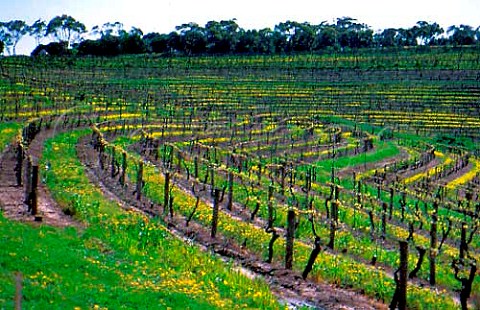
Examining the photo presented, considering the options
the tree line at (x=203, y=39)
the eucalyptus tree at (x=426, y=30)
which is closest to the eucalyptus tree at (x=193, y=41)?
the tree line at (x=203, y=39)

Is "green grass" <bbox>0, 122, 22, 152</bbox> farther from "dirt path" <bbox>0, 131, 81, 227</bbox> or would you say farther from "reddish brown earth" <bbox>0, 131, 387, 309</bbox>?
"dirt path" <bbox>0, 131, 81, 227</bbox>

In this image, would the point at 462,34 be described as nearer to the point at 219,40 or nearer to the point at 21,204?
the point at 219,40

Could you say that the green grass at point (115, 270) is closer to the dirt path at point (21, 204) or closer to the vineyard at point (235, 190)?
the vineyard at point (235, 190)

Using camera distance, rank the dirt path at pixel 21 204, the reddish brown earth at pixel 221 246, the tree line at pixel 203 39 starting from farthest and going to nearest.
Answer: the tree line at pixel 203 39 → the dirt path at pixel 21 204 → the reddish brown earth at pixel 221 246

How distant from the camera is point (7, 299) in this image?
659 inches

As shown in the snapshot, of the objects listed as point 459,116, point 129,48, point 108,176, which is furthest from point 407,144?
point 129,48

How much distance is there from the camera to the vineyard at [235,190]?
22297 millimetres

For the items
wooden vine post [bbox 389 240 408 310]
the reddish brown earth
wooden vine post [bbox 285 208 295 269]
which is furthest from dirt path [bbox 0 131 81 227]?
wooden vine post [bbox 389 240 408 310]

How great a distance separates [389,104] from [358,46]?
276ft

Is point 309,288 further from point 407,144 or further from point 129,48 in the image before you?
point 129,48

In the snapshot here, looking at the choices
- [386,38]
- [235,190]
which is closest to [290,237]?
[235,190]

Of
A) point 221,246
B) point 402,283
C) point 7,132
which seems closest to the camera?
point 402,283

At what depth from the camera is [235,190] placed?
42594mm

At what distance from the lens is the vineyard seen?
73.2 feet
